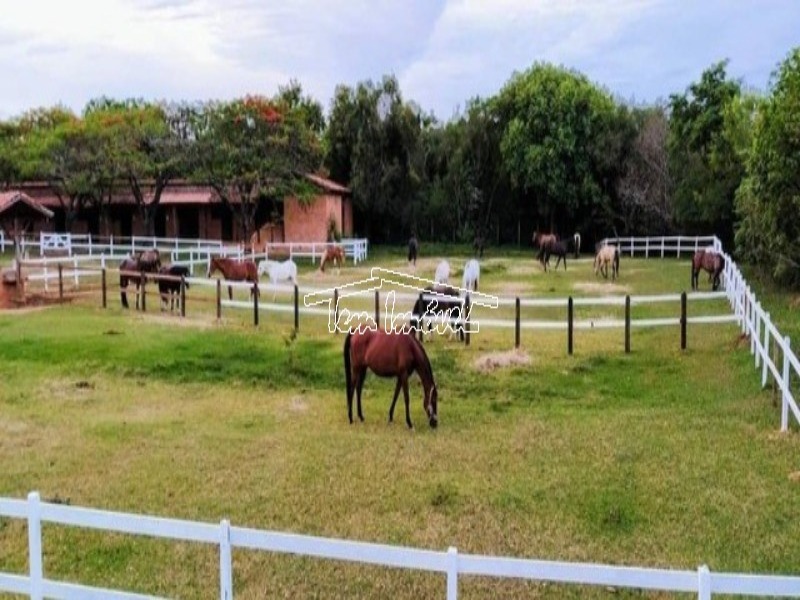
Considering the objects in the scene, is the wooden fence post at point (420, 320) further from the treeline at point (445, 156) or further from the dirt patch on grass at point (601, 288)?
the treeline at point (445, 156)

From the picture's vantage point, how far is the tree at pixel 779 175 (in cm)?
1752

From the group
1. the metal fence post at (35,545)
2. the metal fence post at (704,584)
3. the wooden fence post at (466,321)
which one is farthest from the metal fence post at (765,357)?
the metal fence post at (35,545)

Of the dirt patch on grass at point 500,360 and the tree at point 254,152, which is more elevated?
the tree at point 254,152

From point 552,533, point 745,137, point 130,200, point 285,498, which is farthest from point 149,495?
point 130,200

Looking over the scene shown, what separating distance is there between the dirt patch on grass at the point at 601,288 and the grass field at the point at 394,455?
736cm

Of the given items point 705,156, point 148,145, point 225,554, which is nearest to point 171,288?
point 225,554

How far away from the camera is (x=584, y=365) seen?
13.1 meters

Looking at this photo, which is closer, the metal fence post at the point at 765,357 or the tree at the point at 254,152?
the metal fence post at the point at 765,357

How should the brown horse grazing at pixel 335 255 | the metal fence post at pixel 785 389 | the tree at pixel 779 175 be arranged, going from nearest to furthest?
the metal fence post at pixel 785 389 → the tree at pixel 779 175 → the brown horse grazing at pixel 335 255

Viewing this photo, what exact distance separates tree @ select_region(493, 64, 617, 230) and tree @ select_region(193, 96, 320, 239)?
35.5 ft

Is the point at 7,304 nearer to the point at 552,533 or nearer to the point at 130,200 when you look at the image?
the point at 552,533

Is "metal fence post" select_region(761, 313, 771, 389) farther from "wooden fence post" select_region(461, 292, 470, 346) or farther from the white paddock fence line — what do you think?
the white paddock fence line

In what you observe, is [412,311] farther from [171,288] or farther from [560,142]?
[560,142]

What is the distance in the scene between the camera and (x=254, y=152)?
111 feet
